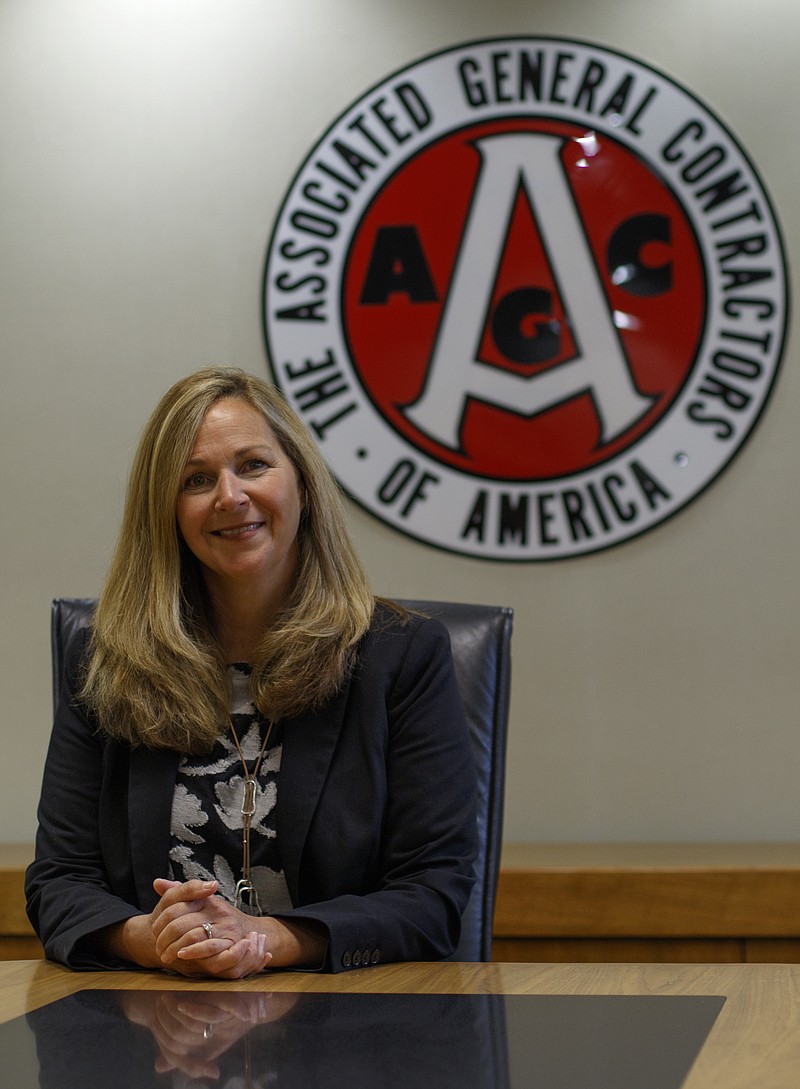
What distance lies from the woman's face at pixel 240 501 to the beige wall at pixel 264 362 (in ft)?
3.35

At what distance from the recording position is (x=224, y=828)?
67.1 inches

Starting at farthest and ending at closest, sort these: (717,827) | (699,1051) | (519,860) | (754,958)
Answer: (717,827) → (519,860) → (754,958) → (699,1051)

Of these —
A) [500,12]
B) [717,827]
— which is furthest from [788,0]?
[717,827]

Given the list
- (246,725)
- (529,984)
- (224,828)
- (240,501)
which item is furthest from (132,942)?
(240,501)

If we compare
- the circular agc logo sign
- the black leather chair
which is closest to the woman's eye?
the black leather chair

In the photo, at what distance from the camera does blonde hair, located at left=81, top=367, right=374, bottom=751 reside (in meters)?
1.73

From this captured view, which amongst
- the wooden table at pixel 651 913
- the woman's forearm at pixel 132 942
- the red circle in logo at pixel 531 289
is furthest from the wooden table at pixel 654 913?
the woman's forearm at pixel 132 942

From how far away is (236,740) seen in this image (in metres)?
1.75

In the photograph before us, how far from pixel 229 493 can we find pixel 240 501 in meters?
0.02

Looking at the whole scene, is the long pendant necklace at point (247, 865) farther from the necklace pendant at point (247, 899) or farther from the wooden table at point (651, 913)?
the wooden table at point (651, 913)

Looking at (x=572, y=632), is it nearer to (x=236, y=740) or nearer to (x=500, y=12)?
(x=236, y=740)

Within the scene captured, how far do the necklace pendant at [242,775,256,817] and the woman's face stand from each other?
1.05 ft

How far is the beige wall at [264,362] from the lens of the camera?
2811 millimetres

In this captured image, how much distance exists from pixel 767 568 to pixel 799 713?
0.34 metres
